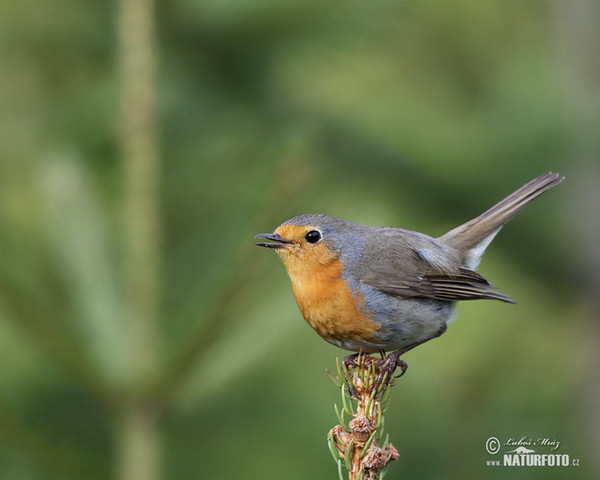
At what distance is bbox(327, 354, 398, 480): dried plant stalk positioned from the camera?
230 cm

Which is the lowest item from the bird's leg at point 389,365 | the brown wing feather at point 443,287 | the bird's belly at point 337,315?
the bird's leg at point 389,365

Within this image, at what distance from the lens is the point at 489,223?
14.2ft

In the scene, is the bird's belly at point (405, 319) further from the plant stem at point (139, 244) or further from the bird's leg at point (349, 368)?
the plant stem at point (139, 244)

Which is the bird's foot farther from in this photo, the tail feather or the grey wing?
the tail feather

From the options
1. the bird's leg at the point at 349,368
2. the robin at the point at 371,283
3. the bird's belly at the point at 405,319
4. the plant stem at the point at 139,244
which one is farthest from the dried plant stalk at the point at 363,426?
the plant stem at the point at 139,244

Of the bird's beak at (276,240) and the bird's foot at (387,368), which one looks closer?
the bird's foot at (387,368)

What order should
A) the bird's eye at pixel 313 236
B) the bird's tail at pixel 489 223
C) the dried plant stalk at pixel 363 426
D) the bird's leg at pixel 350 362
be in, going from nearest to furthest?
the dried plant stalk at pixel 363 426 < the bird's leg at pixel 350 362 < the bird's eye at pixel 313 236 < the bird's tail at pixel 489 223

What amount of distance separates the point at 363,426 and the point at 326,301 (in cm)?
94

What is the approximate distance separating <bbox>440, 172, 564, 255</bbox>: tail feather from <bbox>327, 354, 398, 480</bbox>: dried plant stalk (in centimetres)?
168

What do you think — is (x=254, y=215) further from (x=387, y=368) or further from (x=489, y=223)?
(x=489, y=223)

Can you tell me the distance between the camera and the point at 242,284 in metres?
3.00

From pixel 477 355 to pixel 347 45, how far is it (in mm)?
2021

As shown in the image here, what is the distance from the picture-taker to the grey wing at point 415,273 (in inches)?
140

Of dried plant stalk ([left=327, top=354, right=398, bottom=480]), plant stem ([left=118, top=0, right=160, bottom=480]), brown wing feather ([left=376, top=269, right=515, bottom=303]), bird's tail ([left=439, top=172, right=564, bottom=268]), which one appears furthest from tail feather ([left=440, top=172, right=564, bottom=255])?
plant stem ([left=118, top=0, right=160, bottom=480])
